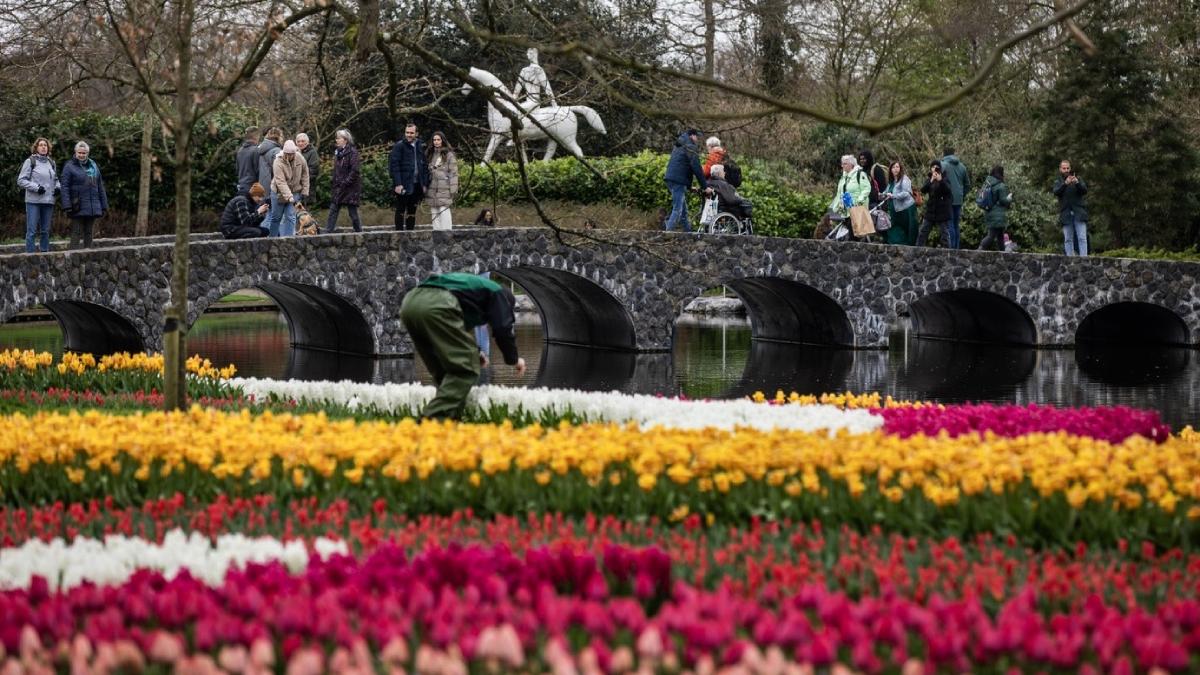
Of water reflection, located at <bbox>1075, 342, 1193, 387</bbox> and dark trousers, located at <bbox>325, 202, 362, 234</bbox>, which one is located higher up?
dark trousers, located at <bbox>325, 202, 362, 234</bbox>

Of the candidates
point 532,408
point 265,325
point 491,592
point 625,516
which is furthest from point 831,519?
point 265,325

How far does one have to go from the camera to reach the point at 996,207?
31.5 m

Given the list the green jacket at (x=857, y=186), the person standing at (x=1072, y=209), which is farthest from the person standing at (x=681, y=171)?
the person standing at (x=1072, y=209)

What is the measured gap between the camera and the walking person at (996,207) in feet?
101

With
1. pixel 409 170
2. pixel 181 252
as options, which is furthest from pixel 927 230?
pixel 181 252

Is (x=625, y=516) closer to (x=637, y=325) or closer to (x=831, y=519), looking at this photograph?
(x=831, y=519)

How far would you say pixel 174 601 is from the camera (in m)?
5.70

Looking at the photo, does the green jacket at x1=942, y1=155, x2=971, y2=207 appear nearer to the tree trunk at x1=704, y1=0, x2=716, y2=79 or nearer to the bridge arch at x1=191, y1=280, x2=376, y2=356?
the tree trunk at x1=704, y1=0, x2=716, y2=79

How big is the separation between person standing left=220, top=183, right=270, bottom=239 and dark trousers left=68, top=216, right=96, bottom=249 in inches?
89.1

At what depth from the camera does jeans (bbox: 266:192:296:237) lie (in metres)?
26.8

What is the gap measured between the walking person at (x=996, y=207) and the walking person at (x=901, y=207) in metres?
1.40

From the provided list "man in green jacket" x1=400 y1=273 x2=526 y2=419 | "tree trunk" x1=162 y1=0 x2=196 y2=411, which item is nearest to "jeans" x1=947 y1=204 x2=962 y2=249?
"man in green jacket" x1=400 y1=273 x2=526 y2=419

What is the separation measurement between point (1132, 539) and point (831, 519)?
1.35m

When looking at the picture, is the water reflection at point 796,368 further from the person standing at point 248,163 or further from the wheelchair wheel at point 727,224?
the person standing at point 248,163
